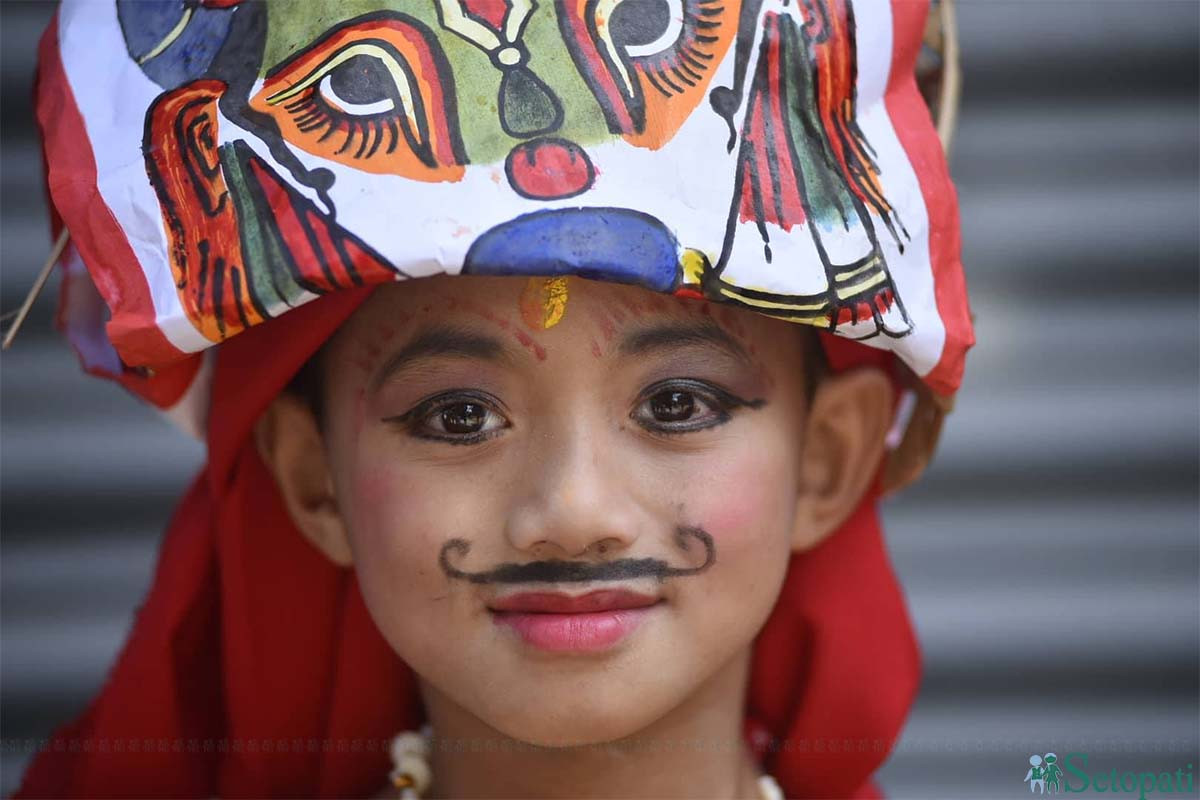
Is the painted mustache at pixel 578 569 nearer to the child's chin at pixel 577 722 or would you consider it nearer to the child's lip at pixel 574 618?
the child's lip at pixel 574 618

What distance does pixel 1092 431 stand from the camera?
2.52m

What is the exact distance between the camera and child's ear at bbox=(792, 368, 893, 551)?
1.74m

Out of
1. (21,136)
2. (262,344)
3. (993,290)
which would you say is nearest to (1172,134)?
(993,290)

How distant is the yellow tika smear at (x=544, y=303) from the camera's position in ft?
4.75

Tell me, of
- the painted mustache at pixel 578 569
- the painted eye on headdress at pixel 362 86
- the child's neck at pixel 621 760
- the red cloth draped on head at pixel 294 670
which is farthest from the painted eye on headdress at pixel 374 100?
the child's neck at pixel 621 760

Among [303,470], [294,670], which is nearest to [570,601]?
[303,470]

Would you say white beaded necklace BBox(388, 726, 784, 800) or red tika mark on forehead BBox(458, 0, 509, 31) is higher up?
red tika mark on forehead BBox(458, 0, 509, 31)

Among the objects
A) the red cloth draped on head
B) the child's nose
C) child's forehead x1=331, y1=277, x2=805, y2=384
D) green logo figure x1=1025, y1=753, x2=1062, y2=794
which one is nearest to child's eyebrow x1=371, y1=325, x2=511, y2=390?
child's forehead x1=331, y1=277, x2=805, y2=384

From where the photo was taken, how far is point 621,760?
1678mm

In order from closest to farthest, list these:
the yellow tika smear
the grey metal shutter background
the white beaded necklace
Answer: the yellow tika smear → the white beaded necklace → the grey metal shutter background

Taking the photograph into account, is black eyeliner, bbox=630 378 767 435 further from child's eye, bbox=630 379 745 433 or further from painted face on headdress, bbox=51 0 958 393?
painted face on headdress, bbox=51 0 958 393

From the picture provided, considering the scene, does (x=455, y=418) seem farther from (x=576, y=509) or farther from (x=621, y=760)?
(x=621, y=760)

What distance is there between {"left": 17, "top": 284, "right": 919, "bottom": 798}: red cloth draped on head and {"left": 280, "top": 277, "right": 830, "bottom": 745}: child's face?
0.95 ft

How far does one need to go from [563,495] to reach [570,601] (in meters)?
0.13
